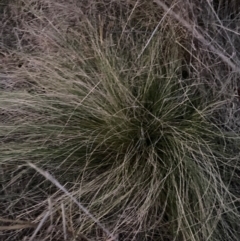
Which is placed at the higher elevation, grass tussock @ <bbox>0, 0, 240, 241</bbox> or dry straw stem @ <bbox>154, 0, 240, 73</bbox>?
dry straw stem @ <bbox>154, 0, 240, 73</bbox>

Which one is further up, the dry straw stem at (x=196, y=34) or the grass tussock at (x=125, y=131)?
the dry straw stem at (x=196, y=34)

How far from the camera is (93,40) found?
1771 mm

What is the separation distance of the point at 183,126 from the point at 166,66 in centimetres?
23

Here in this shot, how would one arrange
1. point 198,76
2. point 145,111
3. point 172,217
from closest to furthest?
point 172,217, point 145,111, point 198,76

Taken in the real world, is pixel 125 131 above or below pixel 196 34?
below

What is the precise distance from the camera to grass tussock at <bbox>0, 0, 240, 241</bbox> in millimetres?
1524

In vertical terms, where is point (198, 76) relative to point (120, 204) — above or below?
above

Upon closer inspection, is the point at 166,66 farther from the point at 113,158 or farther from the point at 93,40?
the point at 113,158

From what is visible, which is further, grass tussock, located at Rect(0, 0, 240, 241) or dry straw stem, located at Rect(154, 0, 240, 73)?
dry straw stem, located at Rect(154, 0, 240, 73)

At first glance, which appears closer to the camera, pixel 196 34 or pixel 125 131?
pixel 125 131

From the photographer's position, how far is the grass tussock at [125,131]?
1524mm

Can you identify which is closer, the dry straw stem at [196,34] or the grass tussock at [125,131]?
the grass tussock at [125,131]

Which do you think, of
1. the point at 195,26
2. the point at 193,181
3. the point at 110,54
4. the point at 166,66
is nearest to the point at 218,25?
the point at 195,26

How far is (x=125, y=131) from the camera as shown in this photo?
1.62m
